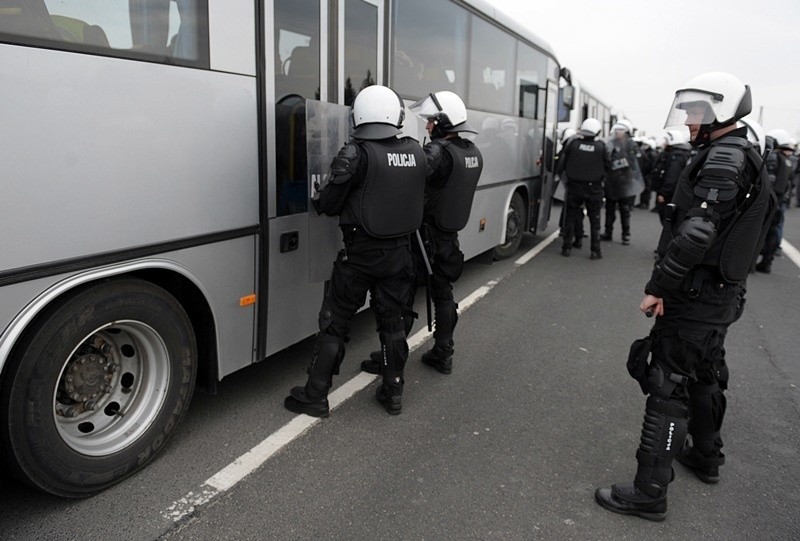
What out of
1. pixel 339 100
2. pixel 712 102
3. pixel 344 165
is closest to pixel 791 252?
pixel 712 102

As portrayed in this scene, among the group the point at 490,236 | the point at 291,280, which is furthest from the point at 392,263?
the point at 490,236

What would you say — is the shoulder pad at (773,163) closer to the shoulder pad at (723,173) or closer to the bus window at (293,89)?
the shoulder pad at (723,173)

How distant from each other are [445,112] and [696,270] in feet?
7.14

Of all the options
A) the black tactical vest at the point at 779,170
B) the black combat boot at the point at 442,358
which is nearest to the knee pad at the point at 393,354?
the black combat boot at the point at 442,358

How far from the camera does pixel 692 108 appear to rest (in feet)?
9.93

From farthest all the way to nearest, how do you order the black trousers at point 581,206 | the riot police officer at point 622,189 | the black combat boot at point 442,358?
1. the riot police officer at point 622,189
2. the black trousers at point 581,206
3. the black combat boot at point 442,358

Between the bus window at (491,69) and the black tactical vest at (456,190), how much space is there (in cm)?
227

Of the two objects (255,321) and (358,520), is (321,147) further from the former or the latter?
(358,520)

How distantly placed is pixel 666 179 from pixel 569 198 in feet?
9.42

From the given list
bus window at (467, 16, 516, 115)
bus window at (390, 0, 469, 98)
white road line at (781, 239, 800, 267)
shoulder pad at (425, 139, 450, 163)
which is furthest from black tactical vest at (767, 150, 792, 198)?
shoulder pad at (425, 139, 450, 163)

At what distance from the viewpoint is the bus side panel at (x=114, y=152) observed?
7.79ft

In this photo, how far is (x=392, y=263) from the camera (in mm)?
3826

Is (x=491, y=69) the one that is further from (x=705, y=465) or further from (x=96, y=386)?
(x=96, y=386)

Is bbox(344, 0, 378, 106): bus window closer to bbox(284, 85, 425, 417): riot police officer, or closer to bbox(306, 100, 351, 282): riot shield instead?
bbox(306, 100, 351, 282): riot shield
